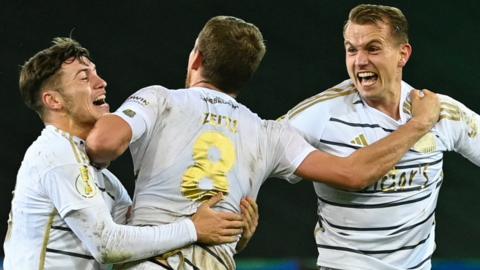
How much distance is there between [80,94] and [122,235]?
0.48 meters

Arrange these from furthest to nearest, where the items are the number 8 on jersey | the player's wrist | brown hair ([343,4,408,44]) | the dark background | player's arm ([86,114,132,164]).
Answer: the dark background < brown hair ([343,4,408,44]) < the player's wrist < the number 8 on jersey < player's arm ([86,114,132,164])

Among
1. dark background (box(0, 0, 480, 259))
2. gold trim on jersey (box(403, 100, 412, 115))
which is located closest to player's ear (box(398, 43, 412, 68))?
gold trim on jersey (box(403, 100, 412, 115))

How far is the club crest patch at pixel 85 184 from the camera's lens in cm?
223

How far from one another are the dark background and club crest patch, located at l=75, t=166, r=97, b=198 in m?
2.13

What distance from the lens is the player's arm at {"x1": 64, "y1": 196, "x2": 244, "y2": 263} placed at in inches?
86.9

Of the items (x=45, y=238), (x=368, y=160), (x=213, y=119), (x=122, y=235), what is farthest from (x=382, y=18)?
(x=45, y=238)

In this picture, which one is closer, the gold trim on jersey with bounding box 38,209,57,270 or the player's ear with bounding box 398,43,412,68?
the gold trim on jersey with bounding box 38,209,57,270

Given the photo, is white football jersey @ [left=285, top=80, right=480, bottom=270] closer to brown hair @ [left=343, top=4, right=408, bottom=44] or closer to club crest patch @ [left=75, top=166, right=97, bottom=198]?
brown hair @ [left=343, top=4, right=408, bottom=44]

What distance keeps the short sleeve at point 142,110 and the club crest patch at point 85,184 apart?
0.48ft

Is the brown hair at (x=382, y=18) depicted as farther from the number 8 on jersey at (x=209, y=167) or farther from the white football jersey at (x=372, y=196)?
the number 8 on jersey at (x=209, y=167)

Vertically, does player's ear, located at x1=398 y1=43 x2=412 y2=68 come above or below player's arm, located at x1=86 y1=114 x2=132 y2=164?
above

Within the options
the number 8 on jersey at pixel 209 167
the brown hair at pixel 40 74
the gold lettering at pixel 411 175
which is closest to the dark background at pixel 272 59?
the gold lettering at pixel 411 175

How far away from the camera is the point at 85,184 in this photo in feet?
7.36

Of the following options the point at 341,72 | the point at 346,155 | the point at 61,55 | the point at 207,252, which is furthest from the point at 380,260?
the point at 341,72
